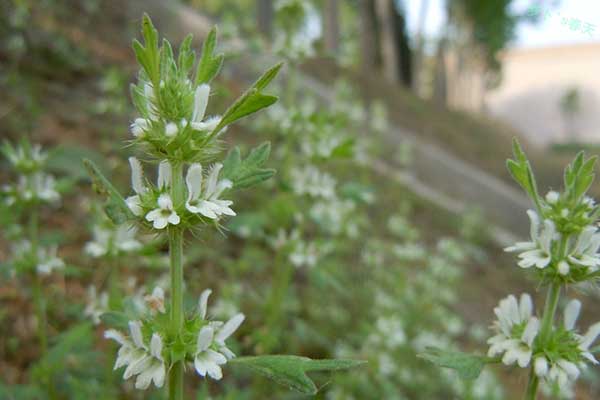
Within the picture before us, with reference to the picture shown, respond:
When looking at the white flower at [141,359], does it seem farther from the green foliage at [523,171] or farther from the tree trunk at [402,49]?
the tree trunk at [402,49]

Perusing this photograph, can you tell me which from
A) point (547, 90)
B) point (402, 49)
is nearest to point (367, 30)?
point (402, 49)

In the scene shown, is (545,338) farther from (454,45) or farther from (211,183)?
(454,45)

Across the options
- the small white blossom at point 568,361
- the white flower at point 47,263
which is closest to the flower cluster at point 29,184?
the white flower at point 47,263

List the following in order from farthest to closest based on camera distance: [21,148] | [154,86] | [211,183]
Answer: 1. [21,148]
2. [211,183]
3. [154,86]

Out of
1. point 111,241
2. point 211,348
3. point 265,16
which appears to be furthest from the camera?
point 265,16

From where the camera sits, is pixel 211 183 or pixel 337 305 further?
pixel 337 305

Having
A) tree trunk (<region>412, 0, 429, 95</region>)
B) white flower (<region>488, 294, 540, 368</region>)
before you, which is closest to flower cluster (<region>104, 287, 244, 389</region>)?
white flower (<region>488, 294, 540, 368</region>)

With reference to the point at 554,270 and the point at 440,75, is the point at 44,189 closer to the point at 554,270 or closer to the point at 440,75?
the point at 554,270

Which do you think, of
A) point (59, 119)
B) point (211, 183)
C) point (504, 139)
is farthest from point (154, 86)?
point (504, 139)
